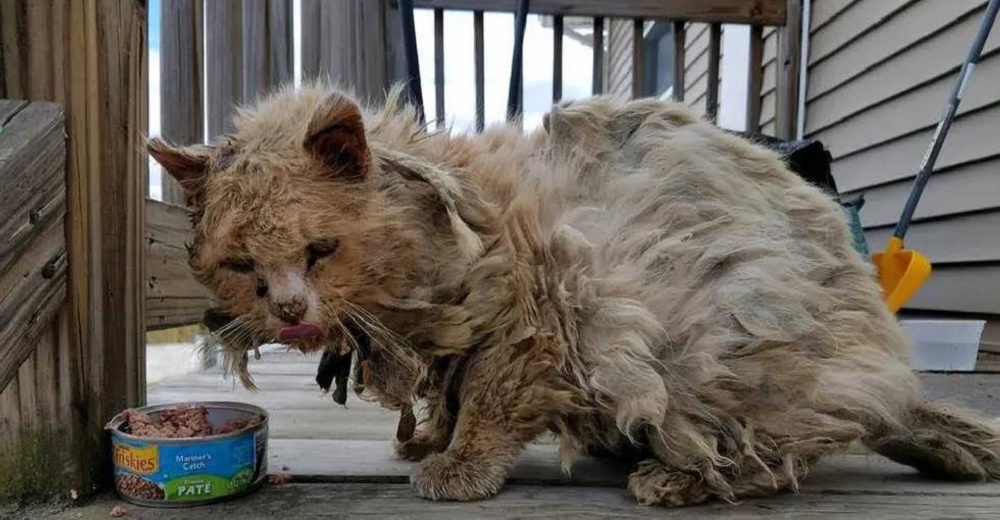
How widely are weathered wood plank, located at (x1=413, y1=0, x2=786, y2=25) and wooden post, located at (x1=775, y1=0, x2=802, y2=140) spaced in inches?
2.2

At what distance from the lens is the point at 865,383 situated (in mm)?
1168

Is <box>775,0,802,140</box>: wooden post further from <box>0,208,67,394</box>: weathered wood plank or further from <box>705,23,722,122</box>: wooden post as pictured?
<box>0,208,67,394</box>: weathered wood plank

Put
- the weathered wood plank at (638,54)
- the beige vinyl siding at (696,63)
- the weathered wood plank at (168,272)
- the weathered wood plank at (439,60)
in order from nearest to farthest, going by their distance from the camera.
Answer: the weathered wood plank at (168,272) < the weathered wood plank at (439,60) < the weathered wood plank at (638,54) < the beige vinyl siding at (696,63)

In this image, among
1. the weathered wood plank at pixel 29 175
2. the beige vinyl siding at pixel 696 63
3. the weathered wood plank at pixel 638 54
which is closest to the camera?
the weathered wood plank at pixel 29 175

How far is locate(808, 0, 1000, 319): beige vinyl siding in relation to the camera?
2.91 metres

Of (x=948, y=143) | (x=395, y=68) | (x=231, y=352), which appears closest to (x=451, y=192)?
(x=231, y=352)

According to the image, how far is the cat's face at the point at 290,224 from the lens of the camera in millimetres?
987

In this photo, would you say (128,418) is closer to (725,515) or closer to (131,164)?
(131,164)

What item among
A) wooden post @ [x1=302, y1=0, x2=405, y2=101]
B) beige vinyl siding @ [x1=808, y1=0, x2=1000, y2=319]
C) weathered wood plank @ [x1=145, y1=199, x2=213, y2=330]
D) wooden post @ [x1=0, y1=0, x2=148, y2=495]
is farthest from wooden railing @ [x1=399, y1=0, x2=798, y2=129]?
wooden post @ [x1=0, y1=0, x2=148, y2=495]

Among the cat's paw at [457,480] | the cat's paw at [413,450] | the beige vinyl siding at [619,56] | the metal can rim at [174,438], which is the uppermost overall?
the beige vinyl siding at [619,56]

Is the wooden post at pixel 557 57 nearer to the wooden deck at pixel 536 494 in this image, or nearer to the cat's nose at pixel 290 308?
the wooden deck at pixel 536 494

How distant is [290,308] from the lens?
3.22 ft

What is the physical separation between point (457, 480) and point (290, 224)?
0.47 metres

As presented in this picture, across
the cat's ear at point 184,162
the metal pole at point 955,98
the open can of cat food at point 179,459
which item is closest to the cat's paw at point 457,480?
the open can of cat food at point 179,459
